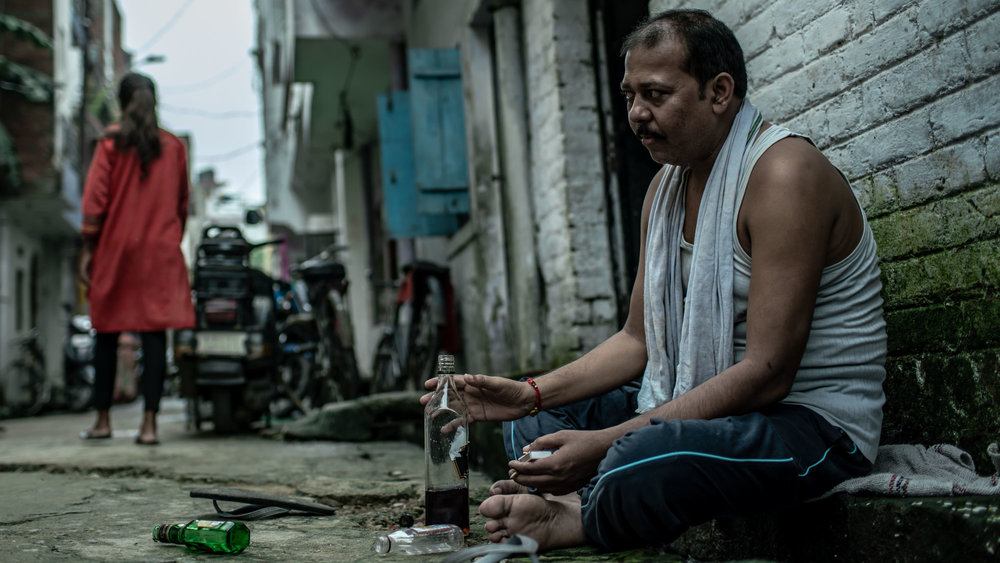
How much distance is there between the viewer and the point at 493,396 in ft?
6.93

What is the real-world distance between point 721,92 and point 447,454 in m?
1.10

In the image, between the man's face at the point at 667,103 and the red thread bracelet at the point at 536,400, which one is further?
→ the red thread bracelet at the point at 536,400

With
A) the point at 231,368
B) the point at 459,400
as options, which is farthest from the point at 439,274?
the point at 459,400

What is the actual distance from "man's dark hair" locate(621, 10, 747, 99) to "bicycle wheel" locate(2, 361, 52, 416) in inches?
520

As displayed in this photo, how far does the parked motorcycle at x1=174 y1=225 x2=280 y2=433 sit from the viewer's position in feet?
17.9

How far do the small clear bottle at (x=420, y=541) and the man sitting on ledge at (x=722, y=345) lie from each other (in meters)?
0.16

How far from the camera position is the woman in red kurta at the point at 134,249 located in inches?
185

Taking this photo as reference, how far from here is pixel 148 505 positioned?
8.75ft

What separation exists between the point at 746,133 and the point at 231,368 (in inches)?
171

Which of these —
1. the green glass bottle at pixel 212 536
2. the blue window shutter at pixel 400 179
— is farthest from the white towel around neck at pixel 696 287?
the blue window shutter at pixel 400 179

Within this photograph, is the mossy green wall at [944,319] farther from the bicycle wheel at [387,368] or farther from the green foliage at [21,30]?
the green foliage at [21,30]

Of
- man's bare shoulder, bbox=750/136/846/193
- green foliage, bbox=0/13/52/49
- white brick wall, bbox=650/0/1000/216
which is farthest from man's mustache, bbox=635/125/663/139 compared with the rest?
green foliage, bbox=0/13/52/49

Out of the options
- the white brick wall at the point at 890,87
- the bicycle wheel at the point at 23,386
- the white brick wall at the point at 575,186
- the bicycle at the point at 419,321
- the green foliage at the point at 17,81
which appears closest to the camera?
the white brick wall at the point at 890,87

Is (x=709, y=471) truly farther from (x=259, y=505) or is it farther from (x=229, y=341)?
(x=229, y=341)
